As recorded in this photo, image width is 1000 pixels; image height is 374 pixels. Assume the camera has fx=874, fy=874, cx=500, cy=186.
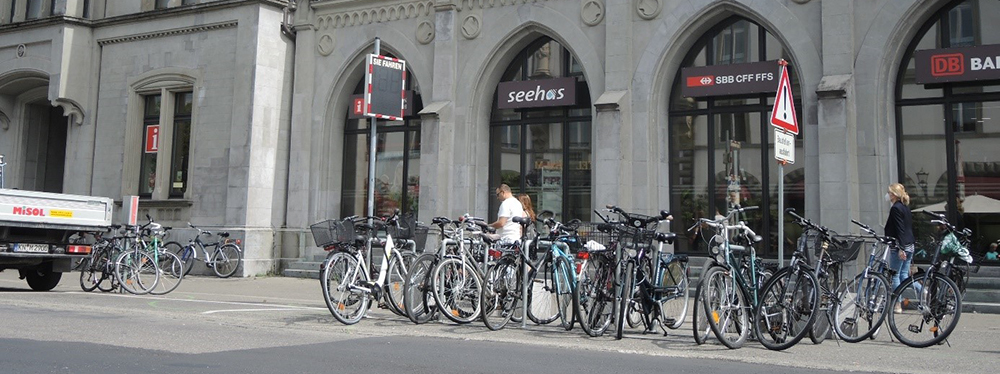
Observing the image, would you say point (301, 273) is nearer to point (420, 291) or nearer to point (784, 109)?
point (420, 291)

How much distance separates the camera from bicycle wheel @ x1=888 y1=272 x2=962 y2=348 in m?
8.05

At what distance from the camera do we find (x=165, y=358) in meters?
6.83

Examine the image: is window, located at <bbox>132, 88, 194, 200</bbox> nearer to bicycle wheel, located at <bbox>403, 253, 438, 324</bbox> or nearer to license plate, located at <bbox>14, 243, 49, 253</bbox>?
license plate, located at <bbox>14, 243, 49, 253</bbox>

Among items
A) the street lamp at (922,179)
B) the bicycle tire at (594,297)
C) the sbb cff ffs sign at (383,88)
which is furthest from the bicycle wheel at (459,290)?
the street lamp at (922,179)

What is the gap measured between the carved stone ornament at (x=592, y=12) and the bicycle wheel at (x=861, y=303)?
9.63m

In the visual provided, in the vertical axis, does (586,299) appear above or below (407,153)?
below

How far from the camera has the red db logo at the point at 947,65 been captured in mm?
14023

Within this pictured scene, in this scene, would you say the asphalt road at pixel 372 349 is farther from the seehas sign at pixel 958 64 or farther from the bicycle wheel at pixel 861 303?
the seehas sign at pixel 958 64

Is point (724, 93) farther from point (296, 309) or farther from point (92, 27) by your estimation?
point (92, 27)

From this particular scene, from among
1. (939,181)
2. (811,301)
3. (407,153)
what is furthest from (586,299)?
(407,153)

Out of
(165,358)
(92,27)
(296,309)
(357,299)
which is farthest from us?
(92,27)

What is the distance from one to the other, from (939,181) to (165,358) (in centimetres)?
1267

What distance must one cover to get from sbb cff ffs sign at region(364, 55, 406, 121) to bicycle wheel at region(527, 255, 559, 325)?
4583mm

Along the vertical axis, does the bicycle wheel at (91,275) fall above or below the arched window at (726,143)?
below
